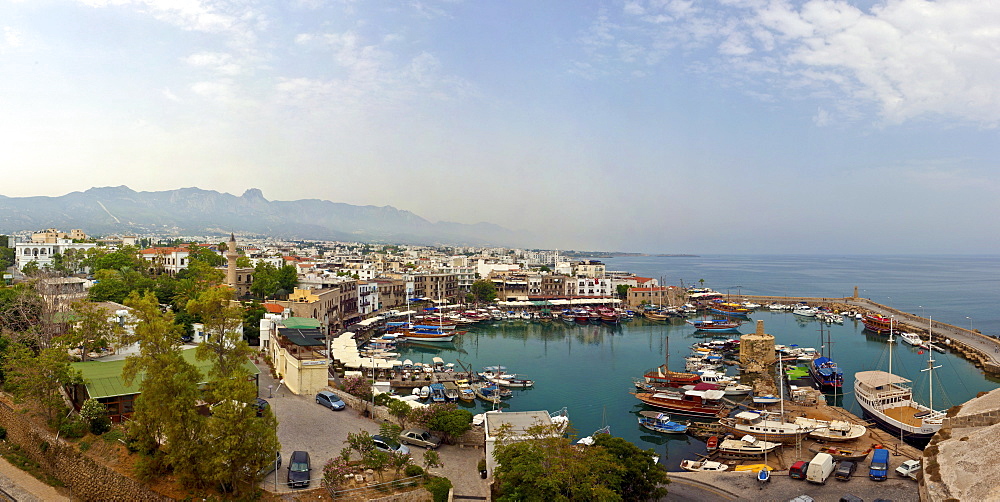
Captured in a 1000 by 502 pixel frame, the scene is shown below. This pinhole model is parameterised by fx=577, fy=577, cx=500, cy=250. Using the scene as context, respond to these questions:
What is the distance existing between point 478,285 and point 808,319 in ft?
95.8

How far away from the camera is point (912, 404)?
764 inches

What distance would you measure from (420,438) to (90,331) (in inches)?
424

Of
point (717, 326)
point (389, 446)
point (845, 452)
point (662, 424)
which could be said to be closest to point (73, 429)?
point (389, 446)

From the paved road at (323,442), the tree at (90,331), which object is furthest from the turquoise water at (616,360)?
the tree at (90,331)

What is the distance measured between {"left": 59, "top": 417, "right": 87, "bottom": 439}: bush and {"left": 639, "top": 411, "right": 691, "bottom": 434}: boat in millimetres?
16152

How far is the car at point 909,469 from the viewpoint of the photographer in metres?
13.2

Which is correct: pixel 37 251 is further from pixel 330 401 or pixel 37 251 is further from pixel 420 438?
pixel 420 438

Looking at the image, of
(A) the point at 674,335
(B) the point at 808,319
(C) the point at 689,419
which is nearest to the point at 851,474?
(C) the point at 689,419

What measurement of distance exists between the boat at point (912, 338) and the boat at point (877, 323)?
97 centimetres

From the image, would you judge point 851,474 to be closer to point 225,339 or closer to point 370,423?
point 370,423

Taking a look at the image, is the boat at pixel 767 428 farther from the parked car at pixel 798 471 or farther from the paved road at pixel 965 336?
the paved road at pixel 965 336

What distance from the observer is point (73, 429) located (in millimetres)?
13094

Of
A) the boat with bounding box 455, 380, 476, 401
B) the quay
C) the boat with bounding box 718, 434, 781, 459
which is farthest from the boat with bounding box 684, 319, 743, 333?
the boat with bounding box 718, 434, 781, 459

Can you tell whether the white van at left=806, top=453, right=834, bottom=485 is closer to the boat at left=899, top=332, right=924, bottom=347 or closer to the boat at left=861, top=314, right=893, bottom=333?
the boat at left=899, top=332, right=924, bottom=347
